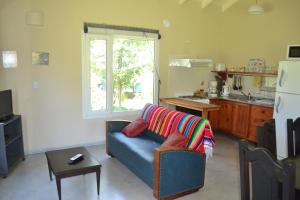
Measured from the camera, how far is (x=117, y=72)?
4855 millimetres

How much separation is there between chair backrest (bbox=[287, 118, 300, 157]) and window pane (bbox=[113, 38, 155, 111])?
3.16 metres

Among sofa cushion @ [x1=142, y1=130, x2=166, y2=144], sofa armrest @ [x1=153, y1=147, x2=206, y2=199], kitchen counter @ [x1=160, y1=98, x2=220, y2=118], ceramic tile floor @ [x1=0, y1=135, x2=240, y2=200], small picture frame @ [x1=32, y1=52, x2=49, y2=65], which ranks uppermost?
small picture frame @ [x1=32, y1=52, x2=49, y2=65]

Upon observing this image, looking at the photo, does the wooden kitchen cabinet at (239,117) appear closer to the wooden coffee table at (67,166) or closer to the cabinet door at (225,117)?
the cabinet door at (225,117)

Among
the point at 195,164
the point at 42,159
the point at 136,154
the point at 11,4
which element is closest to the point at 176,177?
the point at 195,164

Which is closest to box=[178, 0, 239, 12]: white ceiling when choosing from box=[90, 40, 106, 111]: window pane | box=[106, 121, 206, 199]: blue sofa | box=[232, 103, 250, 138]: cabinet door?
box=[90, 40, 106, 111]: window pane

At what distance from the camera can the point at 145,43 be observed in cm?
505

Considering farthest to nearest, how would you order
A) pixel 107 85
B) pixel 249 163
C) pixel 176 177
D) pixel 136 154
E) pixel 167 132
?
pixel 107 85, pixel 167 132, pixel 136 154, pixel 176 177, pixel 249 163

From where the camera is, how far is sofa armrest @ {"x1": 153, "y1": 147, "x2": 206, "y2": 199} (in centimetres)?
274

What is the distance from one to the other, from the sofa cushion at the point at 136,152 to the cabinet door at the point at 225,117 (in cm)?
212

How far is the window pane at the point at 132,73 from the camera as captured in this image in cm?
484

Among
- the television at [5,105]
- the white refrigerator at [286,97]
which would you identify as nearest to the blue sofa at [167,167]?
the white refrigerator at [286,97]

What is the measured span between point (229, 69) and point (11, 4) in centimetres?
432

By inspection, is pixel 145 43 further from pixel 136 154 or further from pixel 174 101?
pixel 136 154

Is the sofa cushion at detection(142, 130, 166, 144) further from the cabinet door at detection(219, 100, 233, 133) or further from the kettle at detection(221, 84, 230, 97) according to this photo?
the kettle at detection(221, 84, 230, 97)
